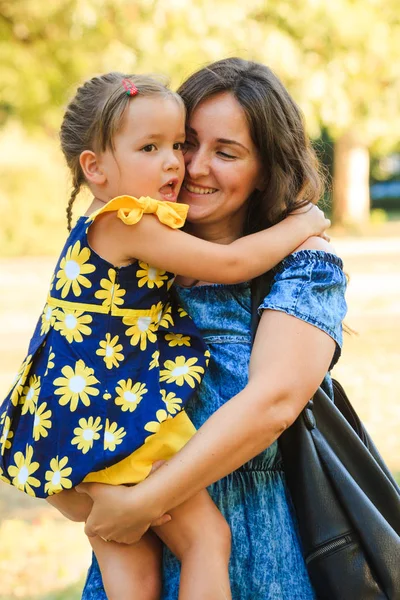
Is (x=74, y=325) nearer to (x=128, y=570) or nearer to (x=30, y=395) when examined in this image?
(x=30, y=395)

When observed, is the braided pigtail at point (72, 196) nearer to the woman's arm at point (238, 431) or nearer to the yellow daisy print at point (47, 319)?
the yellow daisy print at point (47, 319)

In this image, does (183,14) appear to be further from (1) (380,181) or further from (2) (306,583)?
(1) (380,181)

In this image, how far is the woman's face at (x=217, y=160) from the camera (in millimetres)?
2518

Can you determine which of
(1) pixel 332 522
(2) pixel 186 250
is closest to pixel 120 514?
(1) pixel 332 522

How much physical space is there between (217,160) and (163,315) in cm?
44

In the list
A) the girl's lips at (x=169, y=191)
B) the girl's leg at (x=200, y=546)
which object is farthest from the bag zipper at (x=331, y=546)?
the girl's lips at (x=169, y=191)

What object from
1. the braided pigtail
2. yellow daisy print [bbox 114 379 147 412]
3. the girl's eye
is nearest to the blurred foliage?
the braided pigtail

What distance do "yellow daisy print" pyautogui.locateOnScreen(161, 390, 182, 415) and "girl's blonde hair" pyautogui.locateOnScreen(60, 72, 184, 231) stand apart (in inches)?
25.3

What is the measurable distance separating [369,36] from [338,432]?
→ 11.5 meters

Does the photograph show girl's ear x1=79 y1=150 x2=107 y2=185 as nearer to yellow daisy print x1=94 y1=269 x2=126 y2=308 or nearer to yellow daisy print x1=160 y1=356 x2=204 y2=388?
yellow daisy print x1=94 y1=269 x2=126 y2=308

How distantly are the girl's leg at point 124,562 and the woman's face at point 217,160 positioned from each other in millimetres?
786

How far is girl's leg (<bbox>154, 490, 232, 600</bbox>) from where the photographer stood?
2211 millimetres

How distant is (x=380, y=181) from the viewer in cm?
3456

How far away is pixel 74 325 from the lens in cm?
234
